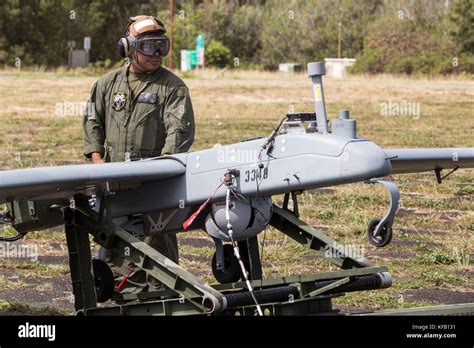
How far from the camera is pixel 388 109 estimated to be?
3328cm

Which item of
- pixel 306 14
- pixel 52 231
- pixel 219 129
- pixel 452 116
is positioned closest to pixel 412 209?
pixel 52 231

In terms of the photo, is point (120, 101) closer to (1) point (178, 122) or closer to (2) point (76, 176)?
(1) point (178, 122)

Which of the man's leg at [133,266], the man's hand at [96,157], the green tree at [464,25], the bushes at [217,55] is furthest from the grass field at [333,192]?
the bushes at [217,55]

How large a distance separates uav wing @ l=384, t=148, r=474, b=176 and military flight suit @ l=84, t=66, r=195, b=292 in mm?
1764

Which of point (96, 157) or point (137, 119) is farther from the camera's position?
point (96, 157)

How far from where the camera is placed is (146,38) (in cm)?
950

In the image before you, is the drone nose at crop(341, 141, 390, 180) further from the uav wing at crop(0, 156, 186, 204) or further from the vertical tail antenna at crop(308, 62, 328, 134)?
the uav wing at crop(0, 156, 186, 204)

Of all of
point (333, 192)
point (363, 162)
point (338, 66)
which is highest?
point (363, 162)

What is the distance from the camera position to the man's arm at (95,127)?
9.72 m

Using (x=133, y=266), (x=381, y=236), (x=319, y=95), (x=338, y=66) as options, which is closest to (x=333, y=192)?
(x=133, y=266)

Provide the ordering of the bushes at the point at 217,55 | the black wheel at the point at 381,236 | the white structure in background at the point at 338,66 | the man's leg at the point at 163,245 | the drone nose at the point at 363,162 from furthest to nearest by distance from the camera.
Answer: the bushes at the point at 217,55 < the white structure in background at the point at 338,66 < the man's leg at the point at 163,245 < the black wheel at the point at 381,236 < the drone nose at the point at 363,162

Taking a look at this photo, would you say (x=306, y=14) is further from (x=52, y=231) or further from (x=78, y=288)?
(x=78, y=288)

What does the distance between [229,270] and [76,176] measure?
1783mm

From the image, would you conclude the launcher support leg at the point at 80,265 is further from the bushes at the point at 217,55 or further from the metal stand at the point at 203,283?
the bushes at the point at 217,55
